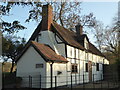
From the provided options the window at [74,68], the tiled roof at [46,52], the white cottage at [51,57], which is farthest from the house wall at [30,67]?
the window at [74,68]

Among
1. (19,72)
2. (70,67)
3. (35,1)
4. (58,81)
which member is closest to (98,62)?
(70,67)

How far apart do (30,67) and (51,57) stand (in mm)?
2083

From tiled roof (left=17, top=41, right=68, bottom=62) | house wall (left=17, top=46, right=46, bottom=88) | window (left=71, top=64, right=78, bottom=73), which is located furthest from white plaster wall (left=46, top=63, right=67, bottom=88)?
window (left=71, top=64, right=78, bottom=73)

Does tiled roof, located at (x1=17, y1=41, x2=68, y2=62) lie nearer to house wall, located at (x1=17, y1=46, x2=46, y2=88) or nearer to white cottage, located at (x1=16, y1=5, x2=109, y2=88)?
white cottage, located at (x1=16, y1=5, x2=109, y2=88)

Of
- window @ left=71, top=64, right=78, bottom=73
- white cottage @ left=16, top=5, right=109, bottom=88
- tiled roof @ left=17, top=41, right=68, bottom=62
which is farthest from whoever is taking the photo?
window @ left=71, top=64, right=78, bottom=73

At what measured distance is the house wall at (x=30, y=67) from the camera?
725 inches

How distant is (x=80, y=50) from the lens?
24.9 meters

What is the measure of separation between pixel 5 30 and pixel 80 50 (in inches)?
733

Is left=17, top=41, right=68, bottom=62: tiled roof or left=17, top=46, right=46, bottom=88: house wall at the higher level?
left=17, top=41, right=68, bottom=62: tiled roof

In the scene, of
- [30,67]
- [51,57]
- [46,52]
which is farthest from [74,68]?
[30,67]

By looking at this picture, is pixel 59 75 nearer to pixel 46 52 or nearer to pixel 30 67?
pixel 46 52

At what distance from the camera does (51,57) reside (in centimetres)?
1900

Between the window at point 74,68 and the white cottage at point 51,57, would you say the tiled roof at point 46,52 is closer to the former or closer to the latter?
the white cottage at point 51,57

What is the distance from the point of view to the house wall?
60.4 ft
